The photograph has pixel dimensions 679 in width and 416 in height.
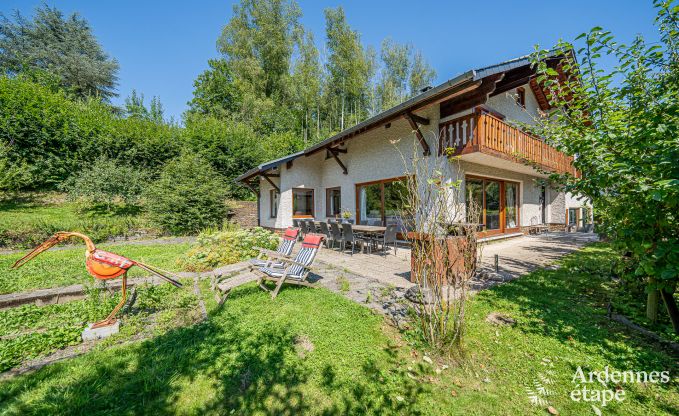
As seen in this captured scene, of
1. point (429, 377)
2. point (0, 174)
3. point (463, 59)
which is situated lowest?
point (429, 377)

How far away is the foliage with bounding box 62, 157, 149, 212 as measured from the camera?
12234 mm

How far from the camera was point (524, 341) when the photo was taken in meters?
2.79

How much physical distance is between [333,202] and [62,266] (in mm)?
9086

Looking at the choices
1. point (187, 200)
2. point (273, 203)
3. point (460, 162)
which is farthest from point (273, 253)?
point (187, 200)

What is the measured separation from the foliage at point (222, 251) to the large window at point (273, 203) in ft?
20.0

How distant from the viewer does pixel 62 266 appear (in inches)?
243

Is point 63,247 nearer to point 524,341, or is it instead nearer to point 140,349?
point 140,349

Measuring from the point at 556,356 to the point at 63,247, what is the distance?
1312cm

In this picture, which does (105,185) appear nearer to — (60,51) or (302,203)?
(302,203)

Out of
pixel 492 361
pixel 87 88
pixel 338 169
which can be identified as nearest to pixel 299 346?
pixel 492 361

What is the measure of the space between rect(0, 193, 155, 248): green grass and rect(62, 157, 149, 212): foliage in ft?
2.19

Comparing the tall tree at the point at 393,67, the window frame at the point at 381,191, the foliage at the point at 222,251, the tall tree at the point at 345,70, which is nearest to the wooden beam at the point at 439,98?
the window frame at the point at 381,191

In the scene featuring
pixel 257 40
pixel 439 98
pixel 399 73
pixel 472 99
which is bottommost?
pixel 439 98

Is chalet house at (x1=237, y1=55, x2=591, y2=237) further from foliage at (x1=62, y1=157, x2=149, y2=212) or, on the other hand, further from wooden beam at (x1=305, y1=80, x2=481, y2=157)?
foliage at (x1=62, y1=157, x2=149, y2=212)
